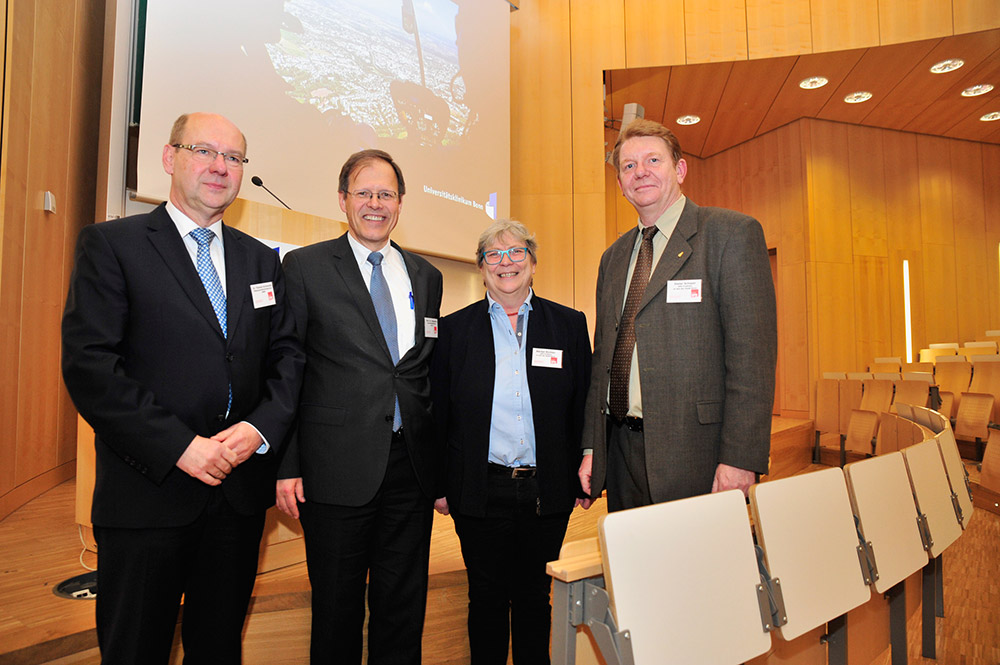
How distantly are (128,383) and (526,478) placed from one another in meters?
1.08

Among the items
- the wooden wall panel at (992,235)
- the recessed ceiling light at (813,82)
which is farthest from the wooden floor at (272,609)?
the wooden wall panel at (992,235)

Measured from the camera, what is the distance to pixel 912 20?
584 cm

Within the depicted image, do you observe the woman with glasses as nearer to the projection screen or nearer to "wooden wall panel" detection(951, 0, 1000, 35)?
the projection screen

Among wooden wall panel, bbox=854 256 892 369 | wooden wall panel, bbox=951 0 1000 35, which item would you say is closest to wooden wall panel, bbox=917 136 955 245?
wooden wall panel, bbox=854 256 892 369

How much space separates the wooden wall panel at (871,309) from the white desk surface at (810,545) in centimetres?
760

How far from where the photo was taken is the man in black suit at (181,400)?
1.21 metres

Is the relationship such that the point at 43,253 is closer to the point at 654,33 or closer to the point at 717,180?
the point at 654,33

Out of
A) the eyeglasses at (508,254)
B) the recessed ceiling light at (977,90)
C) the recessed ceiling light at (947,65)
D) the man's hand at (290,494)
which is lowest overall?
the man's hand at (290,494)

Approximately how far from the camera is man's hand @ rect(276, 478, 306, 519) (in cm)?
158

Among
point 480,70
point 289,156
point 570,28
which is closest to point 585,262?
Result: point 480,70

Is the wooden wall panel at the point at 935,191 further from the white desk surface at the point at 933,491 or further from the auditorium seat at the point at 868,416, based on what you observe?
the white desk surface at the point at 933,491

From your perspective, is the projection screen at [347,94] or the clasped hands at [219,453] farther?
the projection screen at [347,94]

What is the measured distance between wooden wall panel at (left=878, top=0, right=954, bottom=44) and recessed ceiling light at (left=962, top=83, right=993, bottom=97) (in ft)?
5.69

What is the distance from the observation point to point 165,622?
49.5 inches
